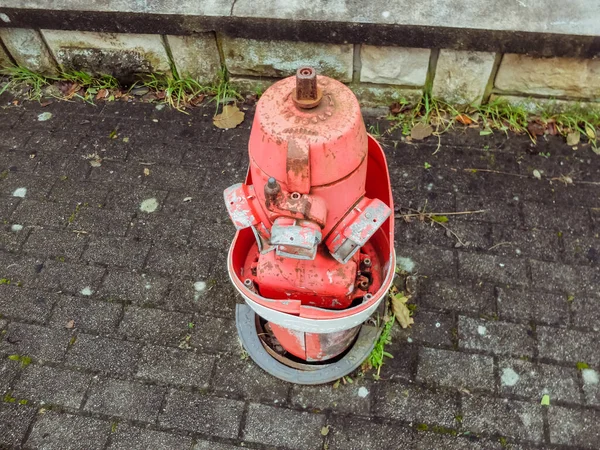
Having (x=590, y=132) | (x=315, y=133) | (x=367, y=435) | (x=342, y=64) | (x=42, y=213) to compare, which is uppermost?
(x=315, y=133)

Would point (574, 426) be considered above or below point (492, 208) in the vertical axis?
below

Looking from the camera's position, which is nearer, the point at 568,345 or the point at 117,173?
the point at 568,345

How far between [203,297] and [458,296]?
4.65 ft

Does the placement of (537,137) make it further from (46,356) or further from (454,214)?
(46,356)

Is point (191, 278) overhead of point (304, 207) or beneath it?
beneath

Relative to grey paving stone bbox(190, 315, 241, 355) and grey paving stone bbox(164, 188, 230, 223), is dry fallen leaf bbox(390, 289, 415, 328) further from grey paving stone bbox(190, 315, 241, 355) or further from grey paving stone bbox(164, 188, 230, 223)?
grey paving stone bbox(164, 188, 230, 223)

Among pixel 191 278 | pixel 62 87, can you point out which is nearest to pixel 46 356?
pixel 191 278

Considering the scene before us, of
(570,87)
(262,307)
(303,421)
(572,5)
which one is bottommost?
(303,421)

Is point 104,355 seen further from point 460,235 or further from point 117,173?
point 460,235

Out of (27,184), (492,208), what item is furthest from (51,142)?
(492,208)

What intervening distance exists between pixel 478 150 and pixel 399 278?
1166mm

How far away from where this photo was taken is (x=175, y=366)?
2459mm

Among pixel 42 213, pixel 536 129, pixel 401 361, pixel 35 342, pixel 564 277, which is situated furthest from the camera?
pixel 536 129

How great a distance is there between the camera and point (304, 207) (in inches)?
60.3
